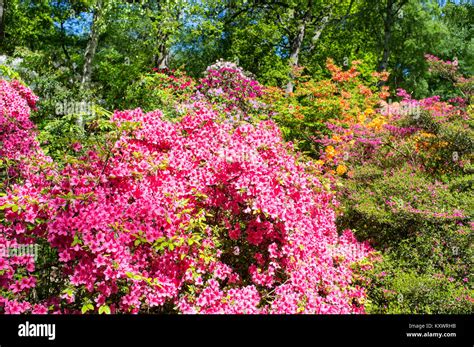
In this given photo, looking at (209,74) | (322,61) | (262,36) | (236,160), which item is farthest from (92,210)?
(322,61)

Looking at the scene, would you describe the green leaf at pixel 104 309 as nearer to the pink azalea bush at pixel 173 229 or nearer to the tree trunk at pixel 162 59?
the pink azalea bush at pixel 173 229

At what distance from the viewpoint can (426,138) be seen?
19.3ft

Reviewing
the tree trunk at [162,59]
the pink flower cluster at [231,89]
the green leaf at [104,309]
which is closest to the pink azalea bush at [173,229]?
the green leaf at [104,309]

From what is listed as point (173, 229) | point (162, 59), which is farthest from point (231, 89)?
point (173, 229)

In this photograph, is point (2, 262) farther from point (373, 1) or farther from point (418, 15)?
point (418, 15)

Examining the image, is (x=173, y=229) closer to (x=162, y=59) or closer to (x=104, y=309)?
(x=104, y=309)

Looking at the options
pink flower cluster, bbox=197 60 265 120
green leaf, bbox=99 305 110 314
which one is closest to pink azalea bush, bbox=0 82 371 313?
green leaf, bbox=99 305 110 314

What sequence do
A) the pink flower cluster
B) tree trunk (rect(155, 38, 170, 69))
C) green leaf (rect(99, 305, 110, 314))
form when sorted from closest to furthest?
green leaf (rect(99, 305, 110, 314)) → the pink flower cluster → tree trunk (rect(155, 38, 170, 69))

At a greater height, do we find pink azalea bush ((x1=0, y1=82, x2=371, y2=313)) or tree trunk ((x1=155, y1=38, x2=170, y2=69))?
tree trunk ((x1=155, y1=38, x2=170, y2=69))

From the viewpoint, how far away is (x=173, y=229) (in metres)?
2.77

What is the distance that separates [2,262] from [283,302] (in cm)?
200

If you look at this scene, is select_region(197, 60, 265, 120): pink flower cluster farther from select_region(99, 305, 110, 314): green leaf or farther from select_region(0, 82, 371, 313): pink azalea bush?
select_region(99, 305, 110, 314): green leaf

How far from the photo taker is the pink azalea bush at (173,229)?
2523 mm

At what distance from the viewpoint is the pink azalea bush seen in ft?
8.28
